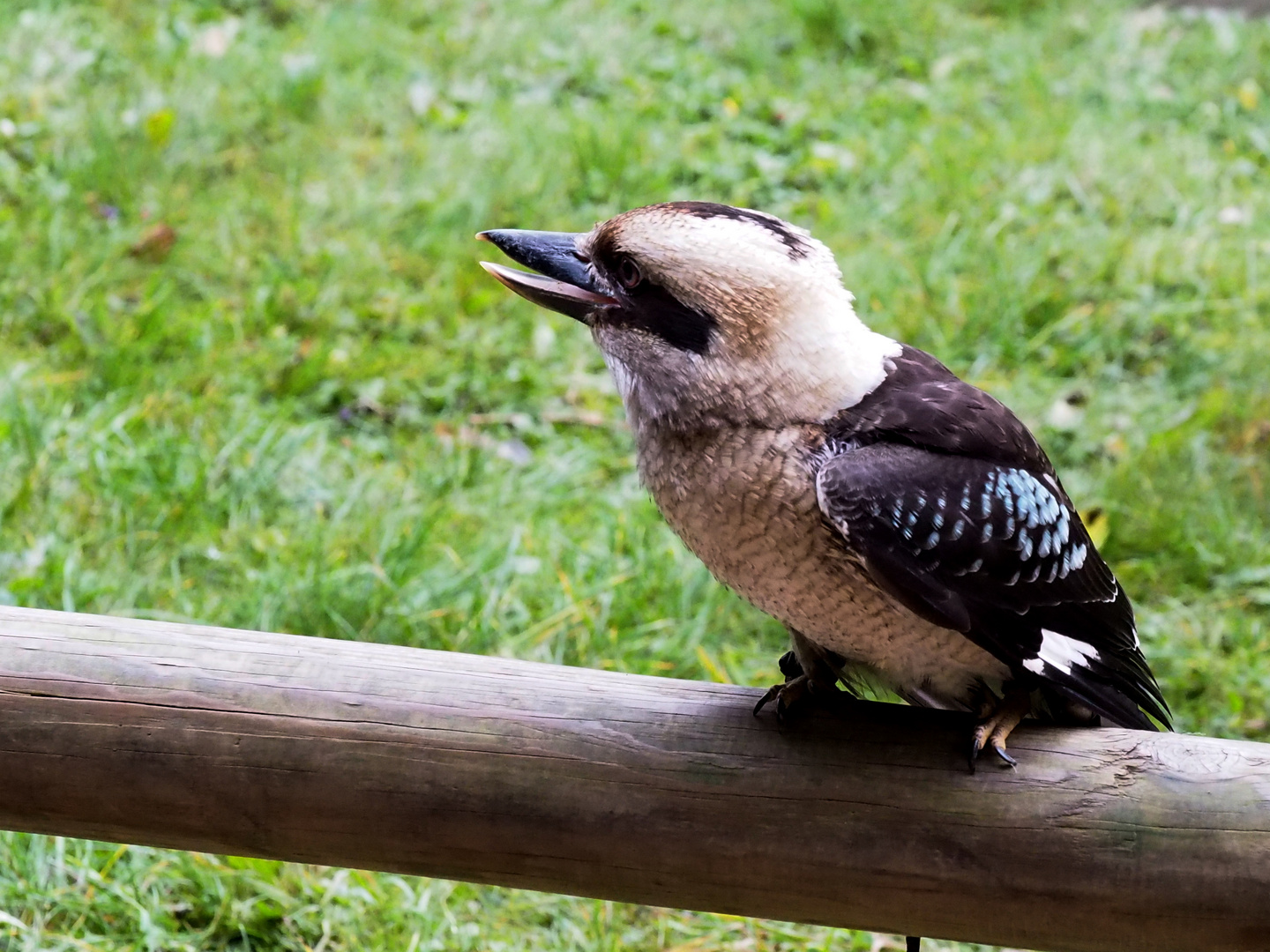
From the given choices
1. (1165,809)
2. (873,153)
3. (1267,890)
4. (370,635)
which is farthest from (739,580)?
(873,153)

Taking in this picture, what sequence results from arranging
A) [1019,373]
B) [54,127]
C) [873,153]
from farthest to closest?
[873,153]
[54,127]
[1019,373]


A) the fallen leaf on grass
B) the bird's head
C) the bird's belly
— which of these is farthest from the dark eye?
the fallen leaf on grass

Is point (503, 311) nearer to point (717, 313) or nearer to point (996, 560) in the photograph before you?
point (717, 313)

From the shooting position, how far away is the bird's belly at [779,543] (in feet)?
6.01

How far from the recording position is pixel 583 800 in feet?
5.71

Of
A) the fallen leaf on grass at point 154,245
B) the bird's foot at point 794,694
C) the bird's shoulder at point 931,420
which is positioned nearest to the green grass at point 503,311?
the fallen leaf on grass at point 154,245

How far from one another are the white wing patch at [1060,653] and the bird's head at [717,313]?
48cm

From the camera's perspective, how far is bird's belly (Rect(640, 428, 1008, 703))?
1.83 m

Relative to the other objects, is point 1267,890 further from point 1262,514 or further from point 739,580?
point 1262,514

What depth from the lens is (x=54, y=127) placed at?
474 centimetres

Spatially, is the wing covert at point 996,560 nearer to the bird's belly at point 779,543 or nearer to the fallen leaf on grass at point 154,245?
the bird's belly at point 779,543

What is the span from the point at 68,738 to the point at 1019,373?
334 cm

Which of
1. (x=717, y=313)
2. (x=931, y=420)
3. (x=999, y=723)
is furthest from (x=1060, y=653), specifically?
(x=717, y=313)

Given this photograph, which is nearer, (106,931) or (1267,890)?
(1267,890)
